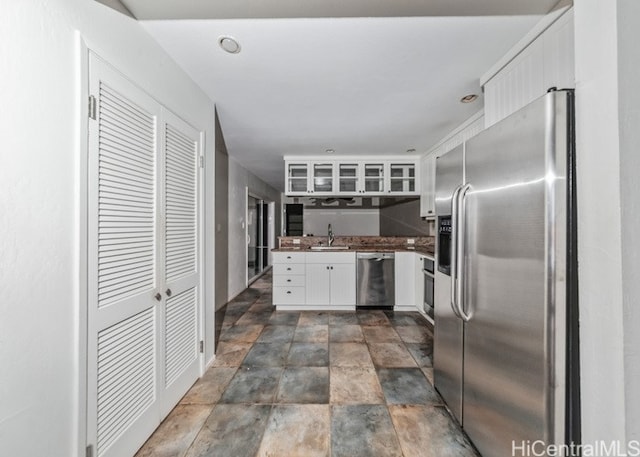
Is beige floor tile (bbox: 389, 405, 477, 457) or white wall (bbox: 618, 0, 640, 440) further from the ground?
white wall (bbox: 618, 0, 640, 440)

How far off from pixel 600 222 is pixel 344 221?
5261 millimetres

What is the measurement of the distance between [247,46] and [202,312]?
1859 millimetres

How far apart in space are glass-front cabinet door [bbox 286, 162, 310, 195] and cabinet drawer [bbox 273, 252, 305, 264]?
956 mm

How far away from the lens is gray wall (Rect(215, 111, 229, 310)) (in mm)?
3596

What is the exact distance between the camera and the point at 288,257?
3.70m

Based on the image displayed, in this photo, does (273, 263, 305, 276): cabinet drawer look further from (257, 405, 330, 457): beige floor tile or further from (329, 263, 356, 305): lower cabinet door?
(257, 405, 330, 457): beige floor tile

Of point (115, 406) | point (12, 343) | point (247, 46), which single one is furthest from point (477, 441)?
point (247, 46)

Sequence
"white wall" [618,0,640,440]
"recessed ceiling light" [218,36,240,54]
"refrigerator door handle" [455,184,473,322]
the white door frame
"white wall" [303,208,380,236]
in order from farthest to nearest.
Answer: "white wall" [303,208,380,236], "recessed ceiling light" [218,36,240,54], "refrigerator door handle" [455,184,473,322], the white door frame, "white wall" [618,0,640,440]

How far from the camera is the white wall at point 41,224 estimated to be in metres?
0.81

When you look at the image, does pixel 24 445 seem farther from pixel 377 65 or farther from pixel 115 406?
pixel 377 65

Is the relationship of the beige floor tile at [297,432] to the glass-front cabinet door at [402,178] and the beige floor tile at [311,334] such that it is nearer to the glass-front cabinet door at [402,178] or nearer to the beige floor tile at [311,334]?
the beige floor tile at [311,334]

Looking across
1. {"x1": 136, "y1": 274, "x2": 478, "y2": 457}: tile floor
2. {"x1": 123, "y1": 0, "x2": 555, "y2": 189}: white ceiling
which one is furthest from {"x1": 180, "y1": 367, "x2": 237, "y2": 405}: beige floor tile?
{"x1": 123, "y1": 0, "x2": 555, "y2": 189}: white ceiling

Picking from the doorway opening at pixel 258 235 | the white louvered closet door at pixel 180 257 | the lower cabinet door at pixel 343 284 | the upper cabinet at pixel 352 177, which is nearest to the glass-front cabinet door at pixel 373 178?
the upper cabinet at pixel 352 177

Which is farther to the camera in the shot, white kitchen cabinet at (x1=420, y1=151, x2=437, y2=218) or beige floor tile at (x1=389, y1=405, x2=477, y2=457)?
white kitchen cabinet at (x1=420, y1=151, x2=437, y2=218)
